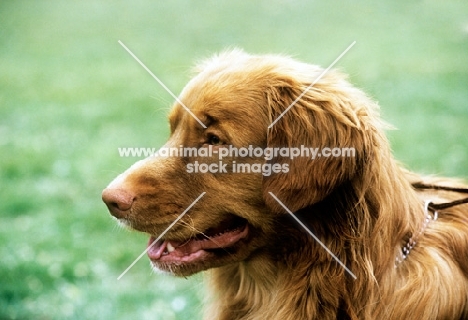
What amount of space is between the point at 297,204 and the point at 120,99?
9682 millimetres

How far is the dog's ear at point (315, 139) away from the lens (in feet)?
11.3

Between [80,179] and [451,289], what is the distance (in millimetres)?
5925

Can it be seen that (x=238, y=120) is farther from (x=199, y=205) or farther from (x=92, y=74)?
(x=92, y=74)

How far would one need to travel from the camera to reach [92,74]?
14750mm

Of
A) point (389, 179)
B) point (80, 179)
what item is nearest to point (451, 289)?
point (389, 179)

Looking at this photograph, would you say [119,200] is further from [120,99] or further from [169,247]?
[120,99]

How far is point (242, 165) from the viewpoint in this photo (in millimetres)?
3594

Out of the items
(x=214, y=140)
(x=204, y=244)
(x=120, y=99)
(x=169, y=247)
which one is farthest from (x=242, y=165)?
(x=120, y=99)

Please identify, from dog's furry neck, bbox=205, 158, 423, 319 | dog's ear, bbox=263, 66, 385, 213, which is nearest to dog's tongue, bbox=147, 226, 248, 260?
dog's furry neck, bbox=205, 158, 423, 319

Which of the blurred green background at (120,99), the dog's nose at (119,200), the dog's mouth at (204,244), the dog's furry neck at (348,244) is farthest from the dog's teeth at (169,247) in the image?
the blurred green background at (120,99)

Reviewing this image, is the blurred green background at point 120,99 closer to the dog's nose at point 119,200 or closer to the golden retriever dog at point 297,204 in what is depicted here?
the golden retriever dog at point 297,204

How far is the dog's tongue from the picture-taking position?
3662 mm

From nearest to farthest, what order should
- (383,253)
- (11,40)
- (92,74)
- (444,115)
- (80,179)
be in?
1. (383,253)
2. (80,179)
3. (444,115)
4. (92,74)
5. (11,40)

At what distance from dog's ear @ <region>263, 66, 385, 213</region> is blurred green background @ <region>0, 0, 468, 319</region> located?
0.72 meters
